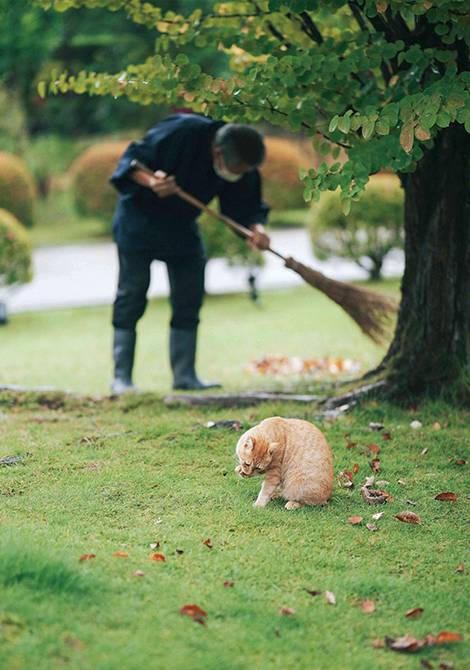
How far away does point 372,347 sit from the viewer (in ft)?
24.9

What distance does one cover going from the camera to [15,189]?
18.2 meters

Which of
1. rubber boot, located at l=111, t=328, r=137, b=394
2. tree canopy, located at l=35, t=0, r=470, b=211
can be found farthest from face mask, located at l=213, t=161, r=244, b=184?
rubber boot, located at l=111, t=328, r=137, b=394

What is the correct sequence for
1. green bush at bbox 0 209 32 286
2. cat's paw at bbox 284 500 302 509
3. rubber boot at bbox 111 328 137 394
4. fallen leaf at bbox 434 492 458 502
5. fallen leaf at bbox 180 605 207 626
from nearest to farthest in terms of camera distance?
fallen leaf at bbox 180 605 207 626 < cat's paw at bbox 284 500 302 509 < fallen leaf at bbox 434 492 458 502 < rubber boot at bbox 111 328 137 394 < green bush at bbox 0 209 32 286

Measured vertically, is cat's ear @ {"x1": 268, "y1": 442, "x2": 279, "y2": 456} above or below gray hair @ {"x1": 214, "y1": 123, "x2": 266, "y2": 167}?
below

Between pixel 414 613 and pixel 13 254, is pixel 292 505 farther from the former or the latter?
pixel 13 254

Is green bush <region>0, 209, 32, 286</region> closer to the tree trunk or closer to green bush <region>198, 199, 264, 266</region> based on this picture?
green bush <region>198, 199, 264, 266</region>

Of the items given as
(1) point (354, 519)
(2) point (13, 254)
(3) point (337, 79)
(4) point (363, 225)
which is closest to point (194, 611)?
(1) point (354, 519)

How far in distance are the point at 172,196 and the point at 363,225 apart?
6581 millimetres

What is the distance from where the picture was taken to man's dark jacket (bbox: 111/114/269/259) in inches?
190

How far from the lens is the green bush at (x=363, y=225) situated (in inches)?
432

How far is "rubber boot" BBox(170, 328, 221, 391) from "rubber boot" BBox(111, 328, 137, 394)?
0.37m

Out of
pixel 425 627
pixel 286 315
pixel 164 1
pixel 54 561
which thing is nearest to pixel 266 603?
pixel 425 627

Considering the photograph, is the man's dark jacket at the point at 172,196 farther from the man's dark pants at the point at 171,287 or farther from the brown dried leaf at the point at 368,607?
the brown dried leaf at the point at 368,607

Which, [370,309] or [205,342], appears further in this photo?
[205,342]
